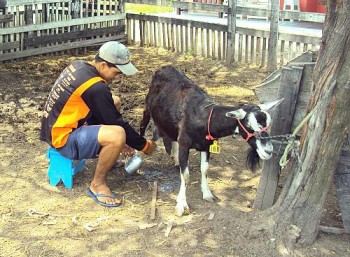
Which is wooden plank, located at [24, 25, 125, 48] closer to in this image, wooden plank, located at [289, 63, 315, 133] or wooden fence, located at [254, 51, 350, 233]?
wooden fence, located at [254, 51, 350, 233]

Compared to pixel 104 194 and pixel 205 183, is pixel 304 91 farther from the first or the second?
pixel 104 194

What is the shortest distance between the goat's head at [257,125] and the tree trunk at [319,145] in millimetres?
275

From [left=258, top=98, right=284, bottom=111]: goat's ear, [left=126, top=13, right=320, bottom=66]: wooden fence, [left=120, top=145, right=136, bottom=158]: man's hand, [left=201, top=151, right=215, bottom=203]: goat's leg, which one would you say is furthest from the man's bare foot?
[left=126, top=13, right=320, bottom=66]: wooden fence

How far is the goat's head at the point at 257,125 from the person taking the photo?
4.50m

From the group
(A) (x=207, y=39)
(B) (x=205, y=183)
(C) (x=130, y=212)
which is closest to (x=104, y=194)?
(C) (x=130, y=212)

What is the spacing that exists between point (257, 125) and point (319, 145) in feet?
1.96

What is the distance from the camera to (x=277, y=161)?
4.74 m

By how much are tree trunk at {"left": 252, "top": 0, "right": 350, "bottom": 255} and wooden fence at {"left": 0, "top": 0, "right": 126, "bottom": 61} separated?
27.0 feet

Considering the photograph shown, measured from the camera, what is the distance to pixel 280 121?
15.1ft

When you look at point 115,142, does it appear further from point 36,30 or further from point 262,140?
point 36,30

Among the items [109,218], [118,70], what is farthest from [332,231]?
[118,70]

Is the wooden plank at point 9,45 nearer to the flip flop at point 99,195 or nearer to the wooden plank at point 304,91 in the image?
the flip flop at point 99,195

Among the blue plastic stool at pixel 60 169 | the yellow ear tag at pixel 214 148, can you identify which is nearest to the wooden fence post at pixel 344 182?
the yellow ear tag at pixel 214 148

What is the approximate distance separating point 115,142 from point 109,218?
28.4 inches
